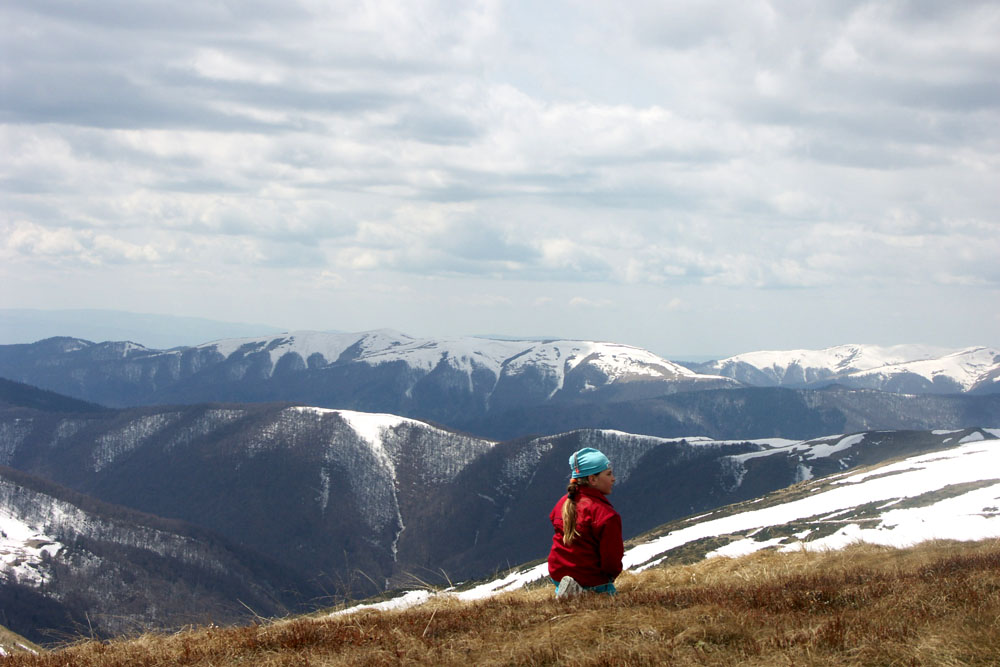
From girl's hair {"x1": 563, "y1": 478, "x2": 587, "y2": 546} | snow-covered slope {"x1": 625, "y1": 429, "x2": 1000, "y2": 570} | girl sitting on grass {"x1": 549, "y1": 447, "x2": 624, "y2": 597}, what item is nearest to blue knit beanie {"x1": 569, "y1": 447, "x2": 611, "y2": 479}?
girl sitting on grass {"x1": 549, "y1": 447, "x2": 624, "y2": 597}

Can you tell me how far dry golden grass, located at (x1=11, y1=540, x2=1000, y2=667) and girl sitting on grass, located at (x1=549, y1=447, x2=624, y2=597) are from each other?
Result: 1.81 ft

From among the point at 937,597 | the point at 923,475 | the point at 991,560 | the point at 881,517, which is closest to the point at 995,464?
the point at 923,475

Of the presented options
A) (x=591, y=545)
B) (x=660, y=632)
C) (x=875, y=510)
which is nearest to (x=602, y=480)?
(x=591, y=545)

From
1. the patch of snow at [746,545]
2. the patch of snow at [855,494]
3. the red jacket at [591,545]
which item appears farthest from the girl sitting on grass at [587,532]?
the patch of snow at [855,494]

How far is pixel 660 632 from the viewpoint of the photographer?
11.1 metres

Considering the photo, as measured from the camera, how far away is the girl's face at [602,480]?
545 inches

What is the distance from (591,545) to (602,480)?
50.0 inches

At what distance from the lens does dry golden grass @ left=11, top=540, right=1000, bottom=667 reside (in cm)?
995

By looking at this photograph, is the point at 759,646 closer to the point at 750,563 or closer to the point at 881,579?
the point at 881,579

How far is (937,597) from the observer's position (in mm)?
13070

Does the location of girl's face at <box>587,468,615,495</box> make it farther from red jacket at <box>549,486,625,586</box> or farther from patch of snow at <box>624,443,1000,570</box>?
patch of snow at <box>624,443,1000,570</box>

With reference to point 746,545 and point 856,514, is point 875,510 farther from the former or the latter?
point 746,545

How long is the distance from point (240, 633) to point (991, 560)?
16896mm

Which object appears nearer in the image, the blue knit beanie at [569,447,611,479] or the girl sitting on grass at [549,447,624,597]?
the girl sitting on grass at [549,447,624,597]
